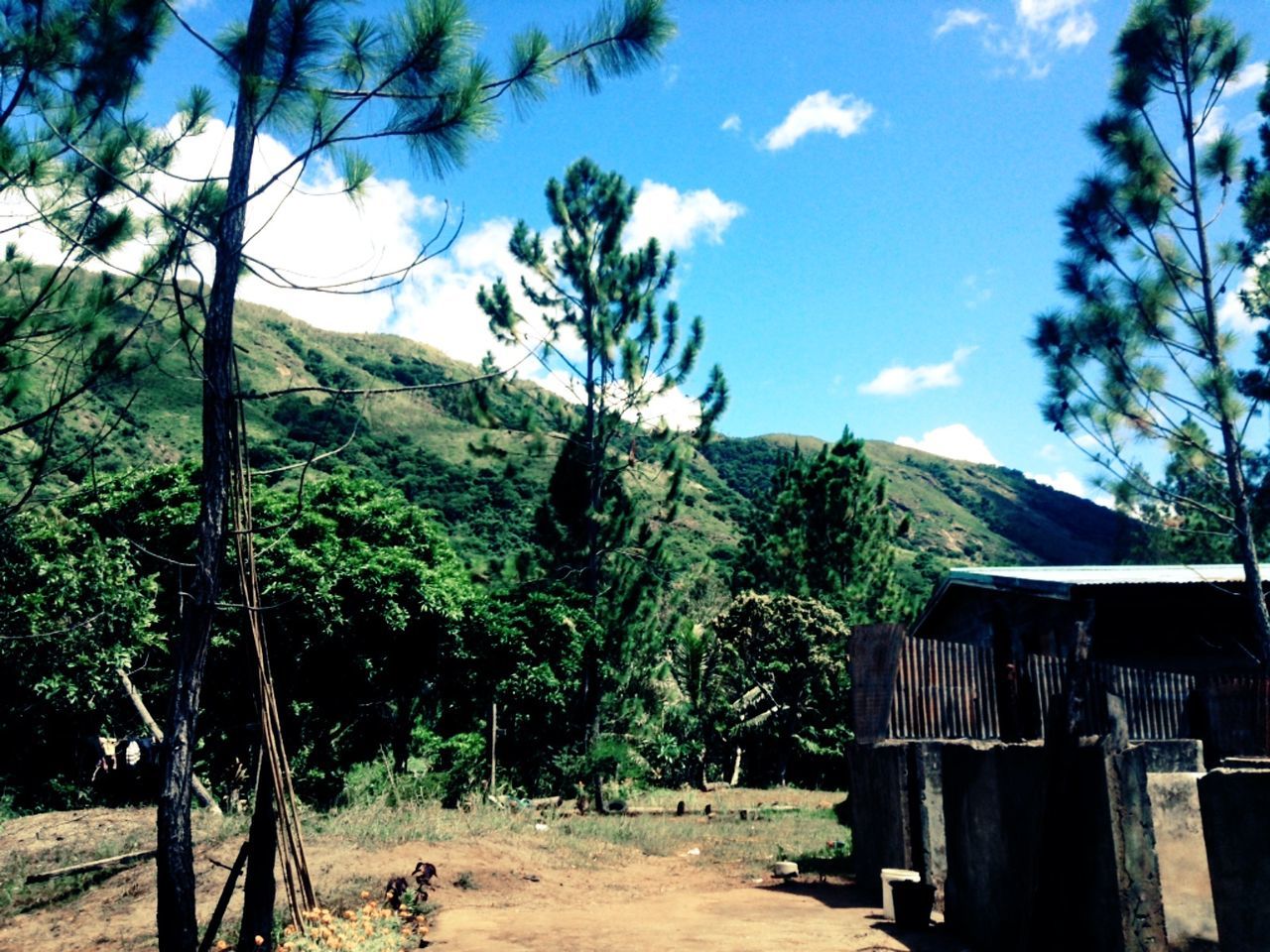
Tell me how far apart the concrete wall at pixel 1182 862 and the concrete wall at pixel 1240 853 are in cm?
80

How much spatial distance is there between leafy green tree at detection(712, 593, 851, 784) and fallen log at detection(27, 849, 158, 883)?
15583mm

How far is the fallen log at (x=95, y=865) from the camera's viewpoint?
954cm

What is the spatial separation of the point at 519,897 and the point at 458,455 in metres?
57.0

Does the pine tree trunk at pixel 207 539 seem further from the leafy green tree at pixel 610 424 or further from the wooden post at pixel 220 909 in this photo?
the leafy green tree at pixel 610 424

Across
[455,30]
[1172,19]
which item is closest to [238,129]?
[455,30]

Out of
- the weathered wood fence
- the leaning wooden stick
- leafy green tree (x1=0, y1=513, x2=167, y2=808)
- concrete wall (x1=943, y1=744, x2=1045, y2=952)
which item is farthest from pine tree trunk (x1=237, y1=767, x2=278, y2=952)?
leafy green tree (x1=0, y1=513, x2=167, y2=808)

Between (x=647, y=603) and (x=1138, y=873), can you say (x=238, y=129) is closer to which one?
(x=1138, y=873)

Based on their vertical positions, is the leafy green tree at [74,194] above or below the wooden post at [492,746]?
above

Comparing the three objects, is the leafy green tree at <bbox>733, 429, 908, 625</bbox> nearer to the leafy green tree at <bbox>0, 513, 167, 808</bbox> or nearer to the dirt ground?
the dirt ground

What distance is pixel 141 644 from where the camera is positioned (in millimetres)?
13750

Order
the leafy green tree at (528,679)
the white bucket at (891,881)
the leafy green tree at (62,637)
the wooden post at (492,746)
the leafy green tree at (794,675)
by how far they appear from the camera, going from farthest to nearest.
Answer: the leafy green tree at (794,675)
the leafy green tree at (528,679)
the wooden post at (492,746)
the leafy green tree at (62,637)
the white bucket at (891,881)

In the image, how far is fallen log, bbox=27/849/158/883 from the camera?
954cm

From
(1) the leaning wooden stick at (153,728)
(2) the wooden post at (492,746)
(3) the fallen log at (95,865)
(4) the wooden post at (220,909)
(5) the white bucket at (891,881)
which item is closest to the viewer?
(4) the wooden post at (220,909)

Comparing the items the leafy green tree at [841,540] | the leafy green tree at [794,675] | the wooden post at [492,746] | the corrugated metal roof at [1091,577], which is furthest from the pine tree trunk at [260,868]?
the leafy green tree at [841,540]
